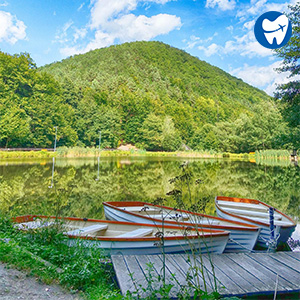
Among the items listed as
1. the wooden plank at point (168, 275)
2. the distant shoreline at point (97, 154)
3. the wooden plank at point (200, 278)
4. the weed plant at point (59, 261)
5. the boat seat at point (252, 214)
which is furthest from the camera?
the distant shoreline at point (97, 154)

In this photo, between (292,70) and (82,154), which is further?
(82,154)

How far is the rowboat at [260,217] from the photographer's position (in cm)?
548

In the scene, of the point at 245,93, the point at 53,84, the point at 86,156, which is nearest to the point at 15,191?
the point at 86,156

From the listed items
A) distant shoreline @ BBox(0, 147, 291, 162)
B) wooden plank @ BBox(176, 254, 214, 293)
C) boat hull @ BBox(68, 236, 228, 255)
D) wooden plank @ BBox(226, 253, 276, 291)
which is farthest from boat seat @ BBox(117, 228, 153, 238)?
distant shoreline @ BBox(0, 147, 291, 162)

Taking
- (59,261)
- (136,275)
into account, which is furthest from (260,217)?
(59,261)

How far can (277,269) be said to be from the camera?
3648 millimetres

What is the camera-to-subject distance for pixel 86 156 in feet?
122

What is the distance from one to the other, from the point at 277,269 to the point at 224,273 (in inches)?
33.0

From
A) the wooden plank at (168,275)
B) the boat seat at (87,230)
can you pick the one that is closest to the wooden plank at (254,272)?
the wooden plank at (168,275)

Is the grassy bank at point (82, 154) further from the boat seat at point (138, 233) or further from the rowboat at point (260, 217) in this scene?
the boat seat at point (138, 233)

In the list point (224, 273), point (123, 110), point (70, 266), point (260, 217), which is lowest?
point (260, 217)

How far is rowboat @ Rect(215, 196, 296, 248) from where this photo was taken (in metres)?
5.48

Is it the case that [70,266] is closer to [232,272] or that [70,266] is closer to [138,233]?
[138,233]

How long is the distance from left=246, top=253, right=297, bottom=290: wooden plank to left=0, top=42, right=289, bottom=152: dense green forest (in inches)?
421
